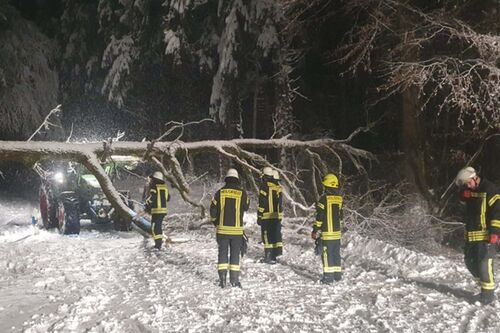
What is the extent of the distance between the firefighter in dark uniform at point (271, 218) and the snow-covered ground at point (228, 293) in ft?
1.03

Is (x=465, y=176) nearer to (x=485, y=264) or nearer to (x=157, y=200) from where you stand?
(x=485, y=264)

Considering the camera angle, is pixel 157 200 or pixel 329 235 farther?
pixel 157 200

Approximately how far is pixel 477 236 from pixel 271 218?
4008 mm

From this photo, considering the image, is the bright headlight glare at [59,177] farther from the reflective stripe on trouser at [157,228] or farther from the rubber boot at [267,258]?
the rubber boot at [267,258]

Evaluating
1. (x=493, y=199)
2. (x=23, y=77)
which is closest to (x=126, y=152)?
(x=493, y=199)

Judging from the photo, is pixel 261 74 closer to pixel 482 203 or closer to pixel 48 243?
pixel 48 243

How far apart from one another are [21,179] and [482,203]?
78.4ft

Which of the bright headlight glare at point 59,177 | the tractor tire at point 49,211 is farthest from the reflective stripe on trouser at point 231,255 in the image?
the bright headlight glare at point 59,177

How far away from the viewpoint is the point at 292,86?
22.6 meters

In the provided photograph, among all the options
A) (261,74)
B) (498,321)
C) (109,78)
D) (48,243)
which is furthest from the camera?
(109,78)

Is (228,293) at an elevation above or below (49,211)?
below

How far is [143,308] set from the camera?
7.07 meters

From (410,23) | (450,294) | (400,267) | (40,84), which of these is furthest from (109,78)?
(450,294)

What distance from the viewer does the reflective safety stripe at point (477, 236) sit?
7.00m
